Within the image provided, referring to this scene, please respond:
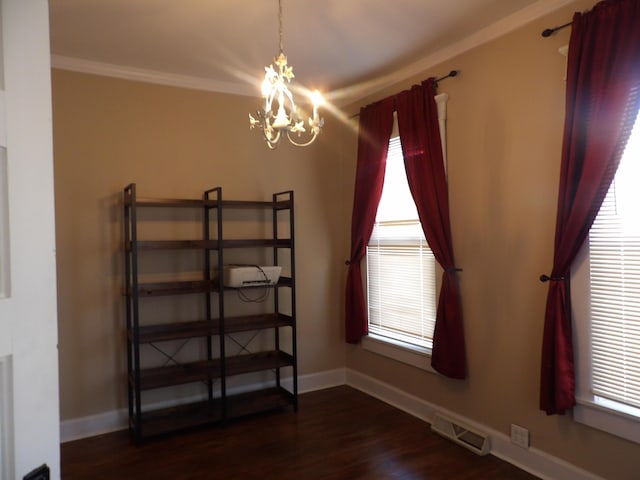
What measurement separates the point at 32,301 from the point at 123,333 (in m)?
2.77

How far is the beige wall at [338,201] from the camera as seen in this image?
104 inches

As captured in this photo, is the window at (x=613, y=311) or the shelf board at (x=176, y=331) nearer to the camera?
the window at (x=613, y=311)

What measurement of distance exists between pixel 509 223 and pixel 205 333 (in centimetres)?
227

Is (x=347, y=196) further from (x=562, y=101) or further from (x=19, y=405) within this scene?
(x=19, y=405)

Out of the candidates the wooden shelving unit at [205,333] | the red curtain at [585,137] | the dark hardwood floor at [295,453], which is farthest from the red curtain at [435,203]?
the wooden shelving unit at [205,333]

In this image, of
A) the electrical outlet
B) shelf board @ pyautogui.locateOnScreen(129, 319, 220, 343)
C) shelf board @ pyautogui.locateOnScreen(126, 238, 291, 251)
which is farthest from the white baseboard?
shelf board @ pyautogui.locateOnScreen(126, 238, 291, 251)

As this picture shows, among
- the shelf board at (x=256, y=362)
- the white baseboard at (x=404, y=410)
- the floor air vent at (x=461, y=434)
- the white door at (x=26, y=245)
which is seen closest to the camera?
the white door at (x=26, y=245)

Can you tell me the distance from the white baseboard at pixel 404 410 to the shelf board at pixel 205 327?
0.69 metres

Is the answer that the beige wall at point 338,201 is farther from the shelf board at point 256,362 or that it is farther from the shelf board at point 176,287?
the shelf board at point 256,362

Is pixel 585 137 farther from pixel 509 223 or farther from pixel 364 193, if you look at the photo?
pixel 364 193

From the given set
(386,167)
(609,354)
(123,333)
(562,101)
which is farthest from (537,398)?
(123,333)

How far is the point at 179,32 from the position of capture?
2.92 meters

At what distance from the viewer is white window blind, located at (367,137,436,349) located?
3488 mm

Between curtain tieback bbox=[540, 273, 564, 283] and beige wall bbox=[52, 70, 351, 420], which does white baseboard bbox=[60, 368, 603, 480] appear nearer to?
beige wall bbox=[52, 70, 351, 420]
